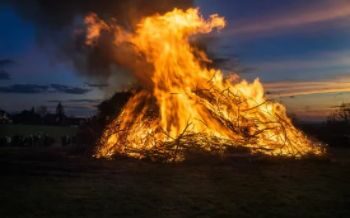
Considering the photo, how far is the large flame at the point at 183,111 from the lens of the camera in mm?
19688

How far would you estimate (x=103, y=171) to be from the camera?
1534 cm

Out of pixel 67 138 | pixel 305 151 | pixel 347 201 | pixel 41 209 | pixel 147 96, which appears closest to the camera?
pixel 41 209

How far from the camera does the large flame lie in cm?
1969

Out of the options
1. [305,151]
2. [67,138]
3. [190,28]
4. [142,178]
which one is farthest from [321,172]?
[67,138]

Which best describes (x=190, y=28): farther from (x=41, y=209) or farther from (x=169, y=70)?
(x=41, y=209)

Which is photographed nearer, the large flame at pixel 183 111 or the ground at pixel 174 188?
the ground at pixel 174 188

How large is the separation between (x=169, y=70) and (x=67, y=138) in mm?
9840

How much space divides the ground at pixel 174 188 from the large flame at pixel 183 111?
1.56m

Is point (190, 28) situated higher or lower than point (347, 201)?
higher

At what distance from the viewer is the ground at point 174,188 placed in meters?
9.67

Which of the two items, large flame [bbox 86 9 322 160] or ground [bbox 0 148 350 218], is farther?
large flame [bbox 86 9 322 160]

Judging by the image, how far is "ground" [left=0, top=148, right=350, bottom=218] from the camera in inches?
381

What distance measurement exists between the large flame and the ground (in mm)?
1556

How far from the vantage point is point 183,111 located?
66.8 ft
